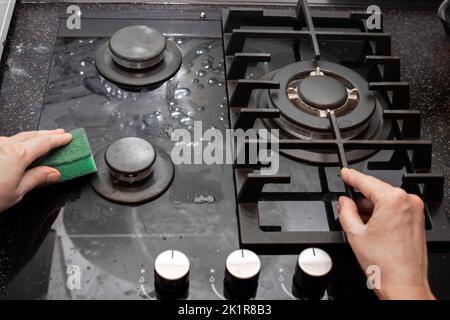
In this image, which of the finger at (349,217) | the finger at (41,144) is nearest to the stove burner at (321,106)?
the finger at (349,217)

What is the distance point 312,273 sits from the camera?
0.74 meters

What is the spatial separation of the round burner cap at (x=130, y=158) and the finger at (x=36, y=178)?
3.2 inches

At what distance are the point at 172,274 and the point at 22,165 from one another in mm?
271

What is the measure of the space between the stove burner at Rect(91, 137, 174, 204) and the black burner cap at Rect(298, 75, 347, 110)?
264 mm

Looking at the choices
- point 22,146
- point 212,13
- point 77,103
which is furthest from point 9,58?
point 212,13

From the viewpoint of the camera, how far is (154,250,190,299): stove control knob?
0.73 meters

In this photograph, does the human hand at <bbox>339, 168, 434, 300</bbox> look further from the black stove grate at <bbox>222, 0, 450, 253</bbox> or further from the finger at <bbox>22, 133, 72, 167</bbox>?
the finger at <bbox>22, 133, 72, 167</bbox>

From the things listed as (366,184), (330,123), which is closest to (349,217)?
(366,184)

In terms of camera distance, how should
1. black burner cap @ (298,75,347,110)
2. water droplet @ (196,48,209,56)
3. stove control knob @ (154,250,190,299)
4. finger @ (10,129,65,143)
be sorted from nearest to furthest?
stove control knob @ (154,250,190,299), finger @ (10,129,65,143), black burner cap @ (298,75,347,110), water droplet @ (196,48,209,56)

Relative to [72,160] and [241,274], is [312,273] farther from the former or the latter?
[72,160]

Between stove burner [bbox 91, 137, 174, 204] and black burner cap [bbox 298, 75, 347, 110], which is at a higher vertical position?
black burner cap [bbox 298, 75, 347, 110]

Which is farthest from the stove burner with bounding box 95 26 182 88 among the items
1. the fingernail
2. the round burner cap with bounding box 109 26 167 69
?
the fingernail
